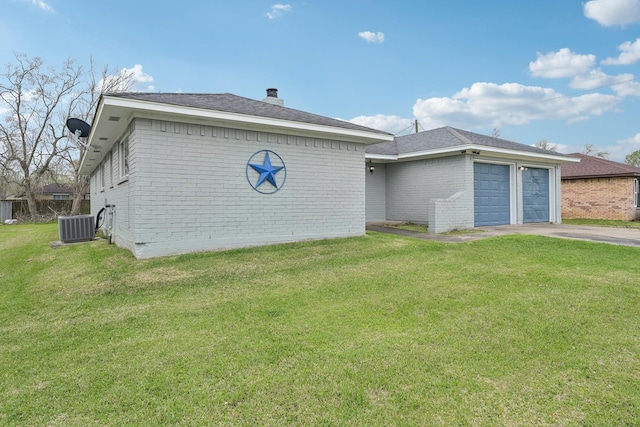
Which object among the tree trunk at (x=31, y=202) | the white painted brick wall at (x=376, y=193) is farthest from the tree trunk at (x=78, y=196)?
the white painted brick wall at (x=376, y=193)

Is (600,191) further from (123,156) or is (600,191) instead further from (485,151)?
(123,156)

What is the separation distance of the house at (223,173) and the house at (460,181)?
11.6 ft

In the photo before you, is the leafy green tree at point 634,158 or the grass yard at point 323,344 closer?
the grass yard at point 323,344

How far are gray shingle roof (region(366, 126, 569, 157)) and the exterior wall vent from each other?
933 centimetres

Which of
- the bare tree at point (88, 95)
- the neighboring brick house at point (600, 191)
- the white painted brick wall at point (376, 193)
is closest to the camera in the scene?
the white painted brick wall at point (376, 193)

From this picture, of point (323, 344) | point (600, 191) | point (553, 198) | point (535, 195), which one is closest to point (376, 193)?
point (535, 195)

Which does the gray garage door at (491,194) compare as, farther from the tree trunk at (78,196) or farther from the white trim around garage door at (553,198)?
the tree trunk at (78,196)

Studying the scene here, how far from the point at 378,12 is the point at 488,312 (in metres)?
12.4

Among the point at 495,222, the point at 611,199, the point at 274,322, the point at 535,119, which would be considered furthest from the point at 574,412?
the point at 535,119

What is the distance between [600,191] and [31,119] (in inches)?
1504

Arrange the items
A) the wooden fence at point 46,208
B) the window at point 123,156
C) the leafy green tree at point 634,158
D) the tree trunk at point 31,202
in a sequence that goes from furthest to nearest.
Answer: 1. the leafy green tree at point 634,158
2. the wooden fence at point 46,208
3. the tree trunk at point 31,202
4. the window at point 123,156

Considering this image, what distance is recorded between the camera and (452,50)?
15.2 metres

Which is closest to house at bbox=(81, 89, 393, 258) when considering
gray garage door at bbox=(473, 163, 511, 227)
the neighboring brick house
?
gray garage door at bbox=(473, 163, 511, 227)

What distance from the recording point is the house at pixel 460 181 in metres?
11.6
